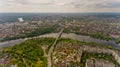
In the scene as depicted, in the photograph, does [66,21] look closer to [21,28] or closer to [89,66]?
[21,28]

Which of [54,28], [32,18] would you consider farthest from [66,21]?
[32,18]

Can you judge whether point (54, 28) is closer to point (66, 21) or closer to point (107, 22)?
point (66, 21)

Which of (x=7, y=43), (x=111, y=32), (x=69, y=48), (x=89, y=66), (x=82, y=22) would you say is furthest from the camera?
(x=82, y=22)

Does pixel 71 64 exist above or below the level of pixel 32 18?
below

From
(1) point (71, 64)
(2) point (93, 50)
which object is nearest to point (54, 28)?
(2) point (93, 50)

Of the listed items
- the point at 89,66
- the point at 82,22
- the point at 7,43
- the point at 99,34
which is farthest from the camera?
the point at 82,22

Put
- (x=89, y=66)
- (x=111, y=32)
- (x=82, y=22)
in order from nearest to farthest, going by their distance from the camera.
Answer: (x=89, y=66) < (x=111, y=32) < (x=82, y=22)

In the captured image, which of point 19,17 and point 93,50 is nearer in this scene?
point 93,50

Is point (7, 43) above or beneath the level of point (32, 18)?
beneath

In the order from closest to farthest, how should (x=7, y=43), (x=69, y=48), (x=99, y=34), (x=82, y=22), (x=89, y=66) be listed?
(x=89, y=66), (x=69, y=48), (x=7, y=43), (x=99, y=34), (x=82, y=22)
